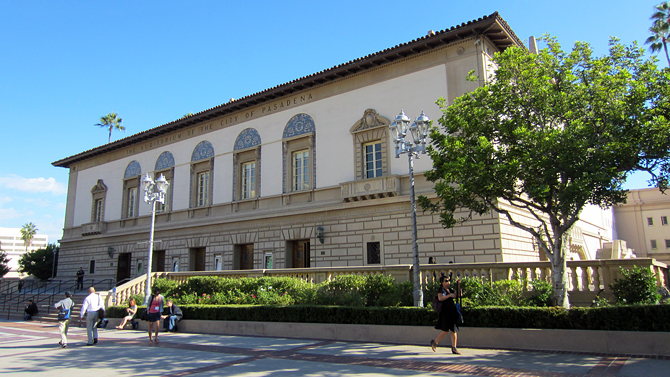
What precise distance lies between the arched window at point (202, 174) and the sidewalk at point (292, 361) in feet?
54.2

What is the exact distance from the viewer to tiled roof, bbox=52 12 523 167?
19781mm

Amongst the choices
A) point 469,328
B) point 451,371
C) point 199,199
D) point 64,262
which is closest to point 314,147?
point 199,199

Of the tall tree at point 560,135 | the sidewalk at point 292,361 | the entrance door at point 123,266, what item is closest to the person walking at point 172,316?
the sidewalk at point 292,361

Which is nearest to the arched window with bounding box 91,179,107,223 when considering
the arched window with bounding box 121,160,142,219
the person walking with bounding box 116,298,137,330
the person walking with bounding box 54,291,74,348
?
the arched window with bounding box 121,160,142,219

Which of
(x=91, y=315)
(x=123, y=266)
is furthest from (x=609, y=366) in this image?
(x=123, y=266)

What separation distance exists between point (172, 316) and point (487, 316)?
10656 mm

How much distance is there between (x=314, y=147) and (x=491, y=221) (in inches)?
396

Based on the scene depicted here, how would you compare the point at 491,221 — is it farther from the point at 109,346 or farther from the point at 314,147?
the point at 109,346

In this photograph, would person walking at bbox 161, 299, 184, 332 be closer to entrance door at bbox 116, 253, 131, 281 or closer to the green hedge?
the green hedge

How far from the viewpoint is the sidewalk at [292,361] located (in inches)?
335

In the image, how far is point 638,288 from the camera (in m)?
10.6

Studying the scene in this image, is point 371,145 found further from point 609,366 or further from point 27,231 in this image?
point 27,231

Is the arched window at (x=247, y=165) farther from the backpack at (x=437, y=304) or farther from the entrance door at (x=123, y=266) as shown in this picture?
the backpack at (x=437, y=304)

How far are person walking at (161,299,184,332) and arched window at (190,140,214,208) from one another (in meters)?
13.5
